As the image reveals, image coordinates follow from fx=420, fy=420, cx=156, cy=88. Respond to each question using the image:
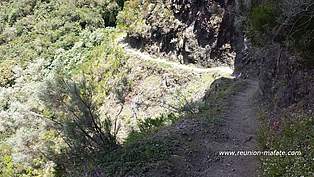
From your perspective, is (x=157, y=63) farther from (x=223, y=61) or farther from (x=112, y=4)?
(x=112, y=4)

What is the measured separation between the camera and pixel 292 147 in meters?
7.85

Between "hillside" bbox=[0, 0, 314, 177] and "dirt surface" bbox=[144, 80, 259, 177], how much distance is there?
35 mm

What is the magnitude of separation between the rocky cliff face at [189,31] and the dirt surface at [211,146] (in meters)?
13.8

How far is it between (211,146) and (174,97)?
15.7 meters

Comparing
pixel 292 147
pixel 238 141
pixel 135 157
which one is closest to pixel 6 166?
pixel 135 157

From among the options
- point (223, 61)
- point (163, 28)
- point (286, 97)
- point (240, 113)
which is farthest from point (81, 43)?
point (286, 97)

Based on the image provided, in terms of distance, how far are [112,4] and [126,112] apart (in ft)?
70.7

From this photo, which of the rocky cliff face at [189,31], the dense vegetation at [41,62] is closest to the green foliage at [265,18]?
the dense vegetation at [41,62]

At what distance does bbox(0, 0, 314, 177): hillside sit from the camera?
9445 millimetres

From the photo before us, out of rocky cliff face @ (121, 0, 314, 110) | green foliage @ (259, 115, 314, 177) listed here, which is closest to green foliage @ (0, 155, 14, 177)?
rocky cliff face @ (121, 0, 314, 110)

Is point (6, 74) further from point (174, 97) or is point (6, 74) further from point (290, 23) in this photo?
A: point (290, 23)

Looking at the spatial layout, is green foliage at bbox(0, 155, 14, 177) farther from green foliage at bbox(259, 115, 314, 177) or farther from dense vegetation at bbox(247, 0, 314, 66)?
green foliage at bbox(259, 115, 314, 177)

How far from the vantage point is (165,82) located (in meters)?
29.2

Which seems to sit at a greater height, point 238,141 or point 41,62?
point 41,62
